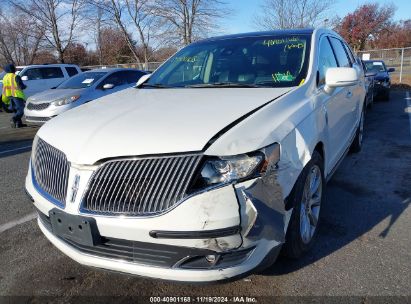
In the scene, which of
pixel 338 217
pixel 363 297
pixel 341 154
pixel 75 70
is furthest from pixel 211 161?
pixel 75 70

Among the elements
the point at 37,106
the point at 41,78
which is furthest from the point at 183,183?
the point at 41,78

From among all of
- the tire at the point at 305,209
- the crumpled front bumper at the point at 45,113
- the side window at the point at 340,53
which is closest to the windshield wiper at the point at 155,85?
the tire at the point at 305,209

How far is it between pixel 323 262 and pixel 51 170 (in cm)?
209

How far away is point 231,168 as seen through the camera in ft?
7.02

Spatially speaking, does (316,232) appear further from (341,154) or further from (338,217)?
(341,154)

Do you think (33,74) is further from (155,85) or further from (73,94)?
(155,85)

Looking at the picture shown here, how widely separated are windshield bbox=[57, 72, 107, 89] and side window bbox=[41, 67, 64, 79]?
6528 mm

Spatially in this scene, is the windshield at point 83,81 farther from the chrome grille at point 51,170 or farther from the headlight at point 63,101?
the chrome grille at point 51,170

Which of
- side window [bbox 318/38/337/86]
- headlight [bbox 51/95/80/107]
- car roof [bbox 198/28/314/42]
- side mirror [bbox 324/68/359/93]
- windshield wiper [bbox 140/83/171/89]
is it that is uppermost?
car roof [bbox 198/28/314/42]

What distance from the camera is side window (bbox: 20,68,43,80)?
16.0 m

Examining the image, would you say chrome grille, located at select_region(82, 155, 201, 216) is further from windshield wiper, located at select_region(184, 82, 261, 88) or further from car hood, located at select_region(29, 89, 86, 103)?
car hood, located at select_region(29, 89, 86, 103)

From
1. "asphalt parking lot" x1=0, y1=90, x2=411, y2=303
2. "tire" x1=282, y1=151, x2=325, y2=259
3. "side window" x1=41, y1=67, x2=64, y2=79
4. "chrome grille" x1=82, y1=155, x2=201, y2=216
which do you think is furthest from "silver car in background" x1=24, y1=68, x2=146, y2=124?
"chrome grille" x1=82, y1=155, x2=201, y2=216

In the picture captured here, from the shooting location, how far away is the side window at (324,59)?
348 cm

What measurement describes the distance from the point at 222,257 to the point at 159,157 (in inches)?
26.3
